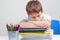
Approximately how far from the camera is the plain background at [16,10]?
85.8 inches

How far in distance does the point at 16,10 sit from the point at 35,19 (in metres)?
1.18

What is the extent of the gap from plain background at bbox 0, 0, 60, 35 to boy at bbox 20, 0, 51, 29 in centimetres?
114

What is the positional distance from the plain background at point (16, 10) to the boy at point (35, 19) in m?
1.14

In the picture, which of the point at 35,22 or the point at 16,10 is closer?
the point at 35,22

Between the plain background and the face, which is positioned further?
the plain background

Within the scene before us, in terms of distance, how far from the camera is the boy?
100cm

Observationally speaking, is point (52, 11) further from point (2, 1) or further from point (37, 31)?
point (37, 31)

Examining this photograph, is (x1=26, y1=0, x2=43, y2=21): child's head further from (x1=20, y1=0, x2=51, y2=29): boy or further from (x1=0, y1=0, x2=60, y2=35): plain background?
(x1=0, y1=0, x2=60, y2=35): plain background

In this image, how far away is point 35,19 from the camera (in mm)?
1057

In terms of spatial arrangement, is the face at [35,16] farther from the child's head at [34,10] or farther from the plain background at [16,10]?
the plain background at [16,10]

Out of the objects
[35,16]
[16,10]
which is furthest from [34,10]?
[16,10]

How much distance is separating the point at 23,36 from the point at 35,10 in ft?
0.66

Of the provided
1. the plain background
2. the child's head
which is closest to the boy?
the child's head

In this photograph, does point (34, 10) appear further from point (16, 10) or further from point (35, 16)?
point (16, 10)
